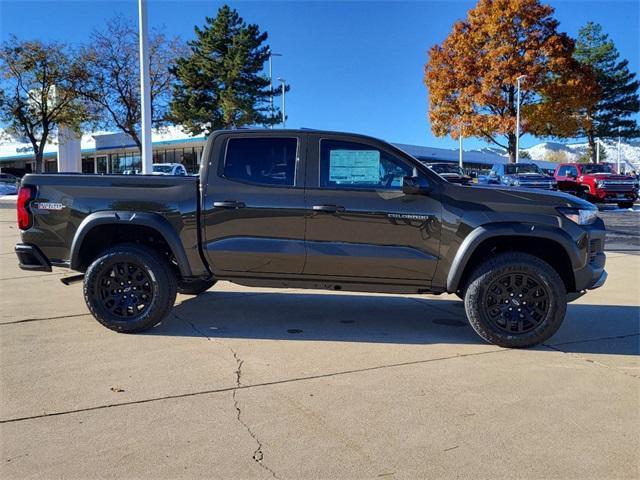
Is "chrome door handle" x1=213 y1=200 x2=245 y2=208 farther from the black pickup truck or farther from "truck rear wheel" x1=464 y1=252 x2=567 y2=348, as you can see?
"truck rear wheel" x1=464 y1=252 x2=567 y2=348

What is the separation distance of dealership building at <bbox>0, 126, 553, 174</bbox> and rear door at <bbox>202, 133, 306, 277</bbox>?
31.8m

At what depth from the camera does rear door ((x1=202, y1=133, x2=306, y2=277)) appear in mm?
5164

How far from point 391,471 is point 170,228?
10.4 ft

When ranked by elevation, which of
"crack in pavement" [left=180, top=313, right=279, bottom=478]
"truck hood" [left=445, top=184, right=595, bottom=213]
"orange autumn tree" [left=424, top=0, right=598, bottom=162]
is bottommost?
"crack in pavement" [left=180, top=313, right=279, bottom=478]

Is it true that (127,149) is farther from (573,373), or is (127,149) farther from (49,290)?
(573,373)

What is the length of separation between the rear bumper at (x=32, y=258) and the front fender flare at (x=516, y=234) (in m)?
3.97

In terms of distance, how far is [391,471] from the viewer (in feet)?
9.74

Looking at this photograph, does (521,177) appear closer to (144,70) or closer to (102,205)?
(144,70)

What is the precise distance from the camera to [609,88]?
4744 centimetres

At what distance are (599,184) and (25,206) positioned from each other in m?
22.8

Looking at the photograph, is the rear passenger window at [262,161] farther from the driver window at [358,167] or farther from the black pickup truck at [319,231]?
the driver window at [358,167]

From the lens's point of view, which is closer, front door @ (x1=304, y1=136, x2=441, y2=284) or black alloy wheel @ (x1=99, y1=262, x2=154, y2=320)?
front door @ (x1=304, y1=136, x2=441, y2=284)

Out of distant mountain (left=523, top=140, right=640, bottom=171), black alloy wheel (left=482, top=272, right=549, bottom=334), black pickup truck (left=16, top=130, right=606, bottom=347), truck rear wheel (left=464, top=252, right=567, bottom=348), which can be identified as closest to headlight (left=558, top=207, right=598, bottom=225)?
black pickup truck (left=16, top=130, right=606, bottom=347)

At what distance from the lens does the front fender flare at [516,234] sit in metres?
4.91
